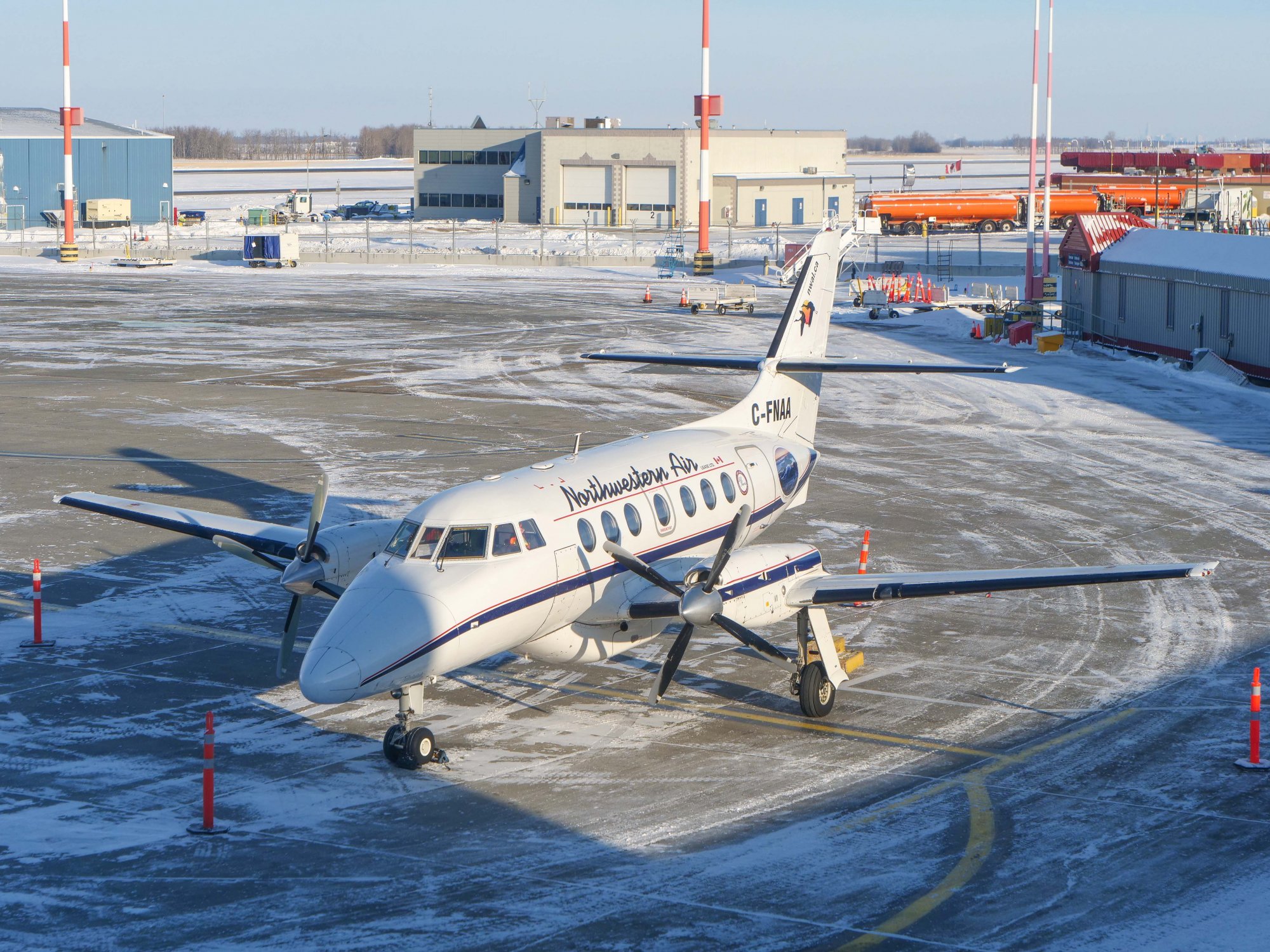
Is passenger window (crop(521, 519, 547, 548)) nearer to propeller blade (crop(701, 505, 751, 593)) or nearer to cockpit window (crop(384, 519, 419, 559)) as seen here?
cockpit window (crop(384, 519, 419, 559))

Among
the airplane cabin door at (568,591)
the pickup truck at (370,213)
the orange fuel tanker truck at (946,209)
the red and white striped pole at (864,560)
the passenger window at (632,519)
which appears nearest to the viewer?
the airplane cabin door at (568,591)

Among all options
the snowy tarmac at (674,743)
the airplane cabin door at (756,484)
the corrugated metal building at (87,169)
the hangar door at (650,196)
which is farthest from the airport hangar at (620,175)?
the airplane cabin door at (756,484)

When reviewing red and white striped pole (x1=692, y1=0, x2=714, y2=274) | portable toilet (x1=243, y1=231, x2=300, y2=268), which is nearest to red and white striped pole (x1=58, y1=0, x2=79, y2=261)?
portable toilet (x1=243, y1=231, x2=300, y2=268)

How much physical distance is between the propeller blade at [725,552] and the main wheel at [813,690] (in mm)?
2052

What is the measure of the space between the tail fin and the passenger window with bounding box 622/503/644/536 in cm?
456

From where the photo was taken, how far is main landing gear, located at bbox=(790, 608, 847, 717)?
18.4m

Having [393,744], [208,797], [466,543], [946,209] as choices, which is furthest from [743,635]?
[946,209]

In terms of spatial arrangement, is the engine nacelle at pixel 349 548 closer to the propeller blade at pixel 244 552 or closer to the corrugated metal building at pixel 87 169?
the propeller blade at pixel 244 552

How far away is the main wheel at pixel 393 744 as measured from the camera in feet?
53.9

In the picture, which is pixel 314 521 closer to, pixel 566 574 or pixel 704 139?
pixel 566 574

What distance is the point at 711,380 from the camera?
1940 inches

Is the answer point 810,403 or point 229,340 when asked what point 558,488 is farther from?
point 229,340

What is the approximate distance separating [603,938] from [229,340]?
49.2m

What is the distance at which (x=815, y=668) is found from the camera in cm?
1844
